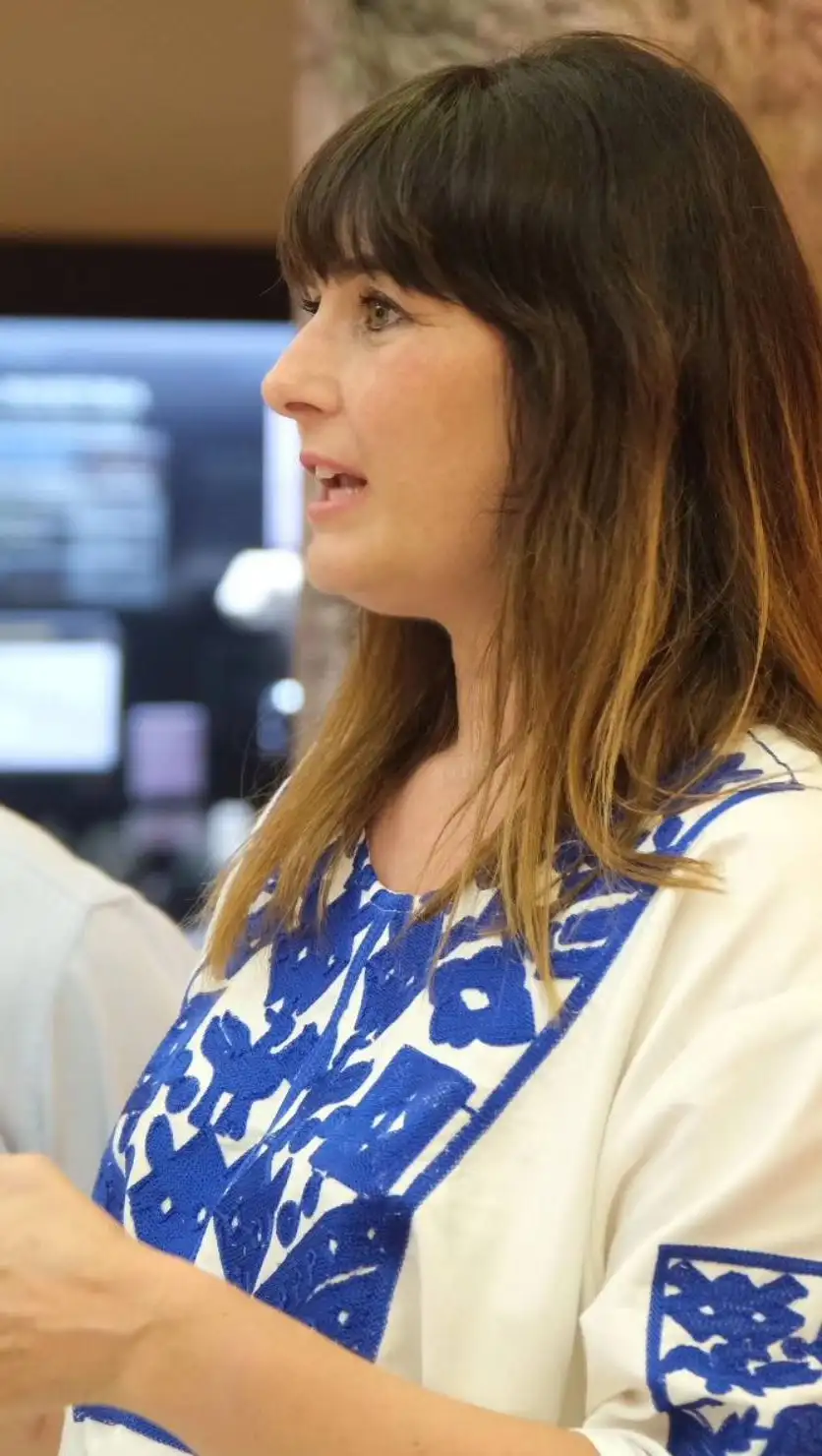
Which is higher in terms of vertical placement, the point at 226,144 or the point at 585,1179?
the point at 226,144

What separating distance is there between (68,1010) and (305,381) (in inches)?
23.3

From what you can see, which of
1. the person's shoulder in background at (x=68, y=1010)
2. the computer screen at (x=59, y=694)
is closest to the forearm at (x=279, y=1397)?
the person's shoulder in background at (x=68, y=1010)

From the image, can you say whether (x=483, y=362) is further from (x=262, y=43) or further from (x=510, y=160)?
(x=262, y=43)

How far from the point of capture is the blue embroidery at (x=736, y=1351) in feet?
2.22

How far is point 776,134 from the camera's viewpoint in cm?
125

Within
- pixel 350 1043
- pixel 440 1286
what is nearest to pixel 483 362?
pixel 350 1043

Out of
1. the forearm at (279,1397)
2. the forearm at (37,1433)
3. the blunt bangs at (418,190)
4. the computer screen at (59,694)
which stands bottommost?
the computer screen at (59,694)

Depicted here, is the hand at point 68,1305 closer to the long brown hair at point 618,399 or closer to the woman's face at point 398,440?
the long brown hair at point 618,399

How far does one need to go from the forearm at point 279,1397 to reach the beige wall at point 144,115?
2.17 meters

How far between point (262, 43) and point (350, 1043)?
6.85ft

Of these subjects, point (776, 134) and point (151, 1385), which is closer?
point (151, 1385)

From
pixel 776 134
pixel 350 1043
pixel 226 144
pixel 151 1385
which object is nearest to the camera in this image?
pixel 151 1385

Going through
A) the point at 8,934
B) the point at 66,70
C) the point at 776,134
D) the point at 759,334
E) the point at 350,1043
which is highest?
the point at 66,70

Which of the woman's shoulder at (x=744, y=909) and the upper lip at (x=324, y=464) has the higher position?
the upper lip at (x=324, y=464)
